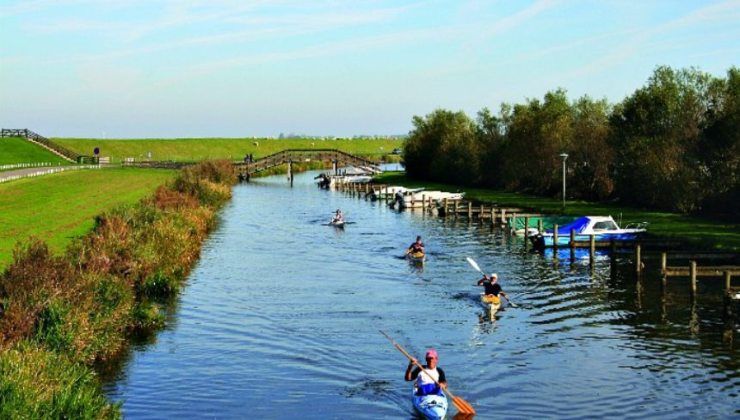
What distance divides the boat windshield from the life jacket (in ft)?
119

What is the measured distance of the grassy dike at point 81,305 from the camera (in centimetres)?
2012

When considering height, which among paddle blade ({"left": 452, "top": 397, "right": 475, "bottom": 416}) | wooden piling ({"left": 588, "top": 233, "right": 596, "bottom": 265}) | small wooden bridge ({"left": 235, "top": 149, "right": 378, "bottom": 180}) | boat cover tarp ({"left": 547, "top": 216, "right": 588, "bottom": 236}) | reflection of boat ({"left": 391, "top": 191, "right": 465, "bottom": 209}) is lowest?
paddle blade ({"left": 452, "top": 397, "right": 475, "bottom": 416})

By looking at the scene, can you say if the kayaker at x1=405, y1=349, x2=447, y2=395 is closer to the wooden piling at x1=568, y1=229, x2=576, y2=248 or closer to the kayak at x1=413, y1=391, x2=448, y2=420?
the kayak at x1=413, y1=391, x2=448, y2=420

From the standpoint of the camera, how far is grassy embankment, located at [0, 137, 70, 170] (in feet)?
509

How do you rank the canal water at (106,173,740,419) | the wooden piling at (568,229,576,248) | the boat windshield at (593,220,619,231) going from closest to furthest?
the canal water at (106,173,740,419), the wooden piling at (568,229,576,248), the boat windshield at (593,220,619,231)

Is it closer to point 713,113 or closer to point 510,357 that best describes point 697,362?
point 510,357

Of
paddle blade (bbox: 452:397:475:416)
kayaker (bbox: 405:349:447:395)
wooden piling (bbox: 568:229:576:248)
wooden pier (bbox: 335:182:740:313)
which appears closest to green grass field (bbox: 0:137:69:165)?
wooden pier (bbox: 335:182:740:313)

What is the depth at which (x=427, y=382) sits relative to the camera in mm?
27219

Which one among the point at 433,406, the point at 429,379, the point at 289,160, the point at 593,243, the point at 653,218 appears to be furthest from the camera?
the point at 289,160

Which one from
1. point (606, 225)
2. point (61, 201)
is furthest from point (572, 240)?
point (61, 201)

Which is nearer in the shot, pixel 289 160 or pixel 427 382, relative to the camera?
pixel 427 382

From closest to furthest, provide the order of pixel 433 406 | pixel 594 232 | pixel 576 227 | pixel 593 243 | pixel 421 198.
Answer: pixel 433 406 → pixel 593 243 → pixel 594 232 → pixel 576 227 → pixel 421 198

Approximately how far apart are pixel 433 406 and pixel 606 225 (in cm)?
3795

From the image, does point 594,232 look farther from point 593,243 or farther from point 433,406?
point 433,406
